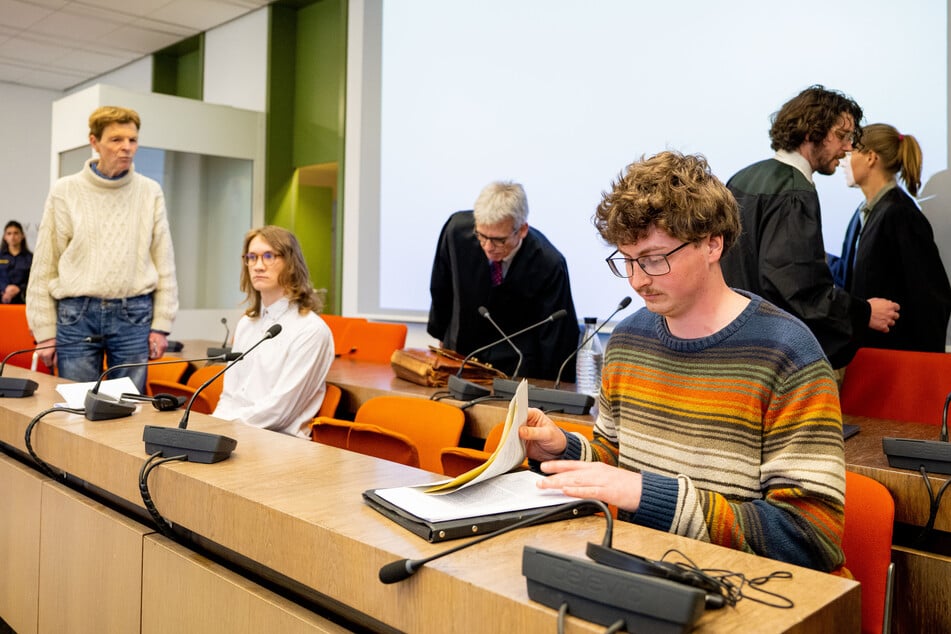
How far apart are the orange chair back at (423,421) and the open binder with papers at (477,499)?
114 centimetres

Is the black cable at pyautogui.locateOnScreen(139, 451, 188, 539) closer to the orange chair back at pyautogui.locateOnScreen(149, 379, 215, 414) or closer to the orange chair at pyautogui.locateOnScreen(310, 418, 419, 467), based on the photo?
the orange chair at pyautogui.locateOnScreen(310, 418, 419, 467)

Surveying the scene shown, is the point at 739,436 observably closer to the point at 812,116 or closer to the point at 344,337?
the point at 812,116

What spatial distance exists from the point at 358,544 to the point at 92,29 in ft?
27.5

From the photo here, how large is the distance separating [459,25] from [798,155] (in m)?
3.59

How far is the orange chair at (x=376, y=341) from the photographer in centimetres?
450

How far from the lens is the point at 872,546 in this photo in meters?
1.61

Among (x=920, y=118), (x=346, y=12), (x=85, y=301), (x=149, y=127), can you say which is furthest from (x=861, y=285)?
(x=149, y=127)

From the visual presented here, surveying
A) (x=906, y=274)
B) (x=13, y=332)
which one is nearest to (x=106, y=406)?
(x=906, y=274)

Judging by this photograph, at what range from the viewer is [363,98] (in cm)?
667

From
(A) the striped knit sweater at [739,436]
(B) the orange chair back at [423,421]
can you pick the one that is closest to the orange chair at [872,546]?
(A) the striped knit sweater at [739,436]

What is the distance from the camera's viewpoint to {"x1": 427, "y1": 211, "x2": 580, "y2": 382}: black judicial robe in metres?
3.69

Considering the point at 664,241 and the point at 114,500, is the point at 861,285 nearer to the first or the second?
the point at 664,241

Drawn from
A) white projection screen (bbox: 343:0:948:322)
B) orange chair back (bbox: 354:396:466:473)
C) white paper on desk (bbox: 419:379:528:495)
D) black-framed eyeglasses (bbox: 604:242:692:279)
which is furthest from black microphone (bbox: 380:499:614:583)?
white projection screen (bbox: 343:0:948:322)

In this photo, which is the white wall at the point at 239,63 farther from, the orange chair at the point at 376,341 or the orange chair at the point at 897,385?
the orange chair at the point at 897,385
